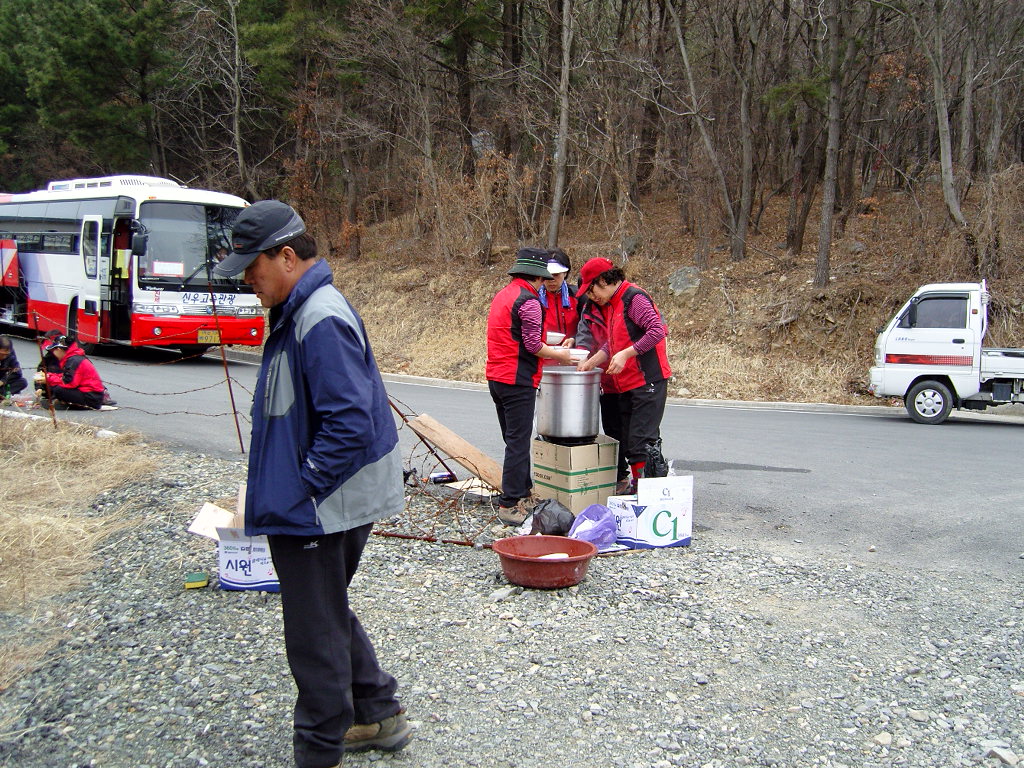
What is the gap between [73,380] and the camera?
36.2ft

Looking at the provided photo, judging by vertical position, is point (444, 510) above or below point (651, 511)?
below

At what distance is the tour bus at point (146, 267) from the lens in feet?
54.0

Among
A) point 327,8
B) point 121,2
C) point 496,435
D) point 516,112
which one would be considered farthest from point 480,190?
point 121,2

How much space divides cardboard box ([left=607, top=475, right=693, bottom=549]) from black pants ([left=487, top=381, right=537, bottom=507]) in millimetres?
836

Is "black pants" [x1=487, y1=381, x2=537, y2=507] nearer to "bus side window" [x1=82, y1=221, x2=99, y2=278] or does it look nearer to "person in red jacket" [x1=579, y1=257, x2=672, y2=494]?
"person in red jacket" [x1=579, y1=257, x2=672, y2=494]

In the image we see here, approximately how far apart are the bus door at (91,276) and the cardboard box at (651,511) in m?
14.7

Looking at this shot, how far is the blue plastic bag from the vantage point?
5.53 metres

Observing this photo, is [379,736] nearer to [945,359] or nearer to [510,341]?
[510,341]

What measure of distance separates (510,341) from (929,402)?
900cm

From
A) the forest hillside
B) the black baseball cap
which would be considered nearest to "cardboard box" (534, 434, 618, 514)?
the black baseball cap

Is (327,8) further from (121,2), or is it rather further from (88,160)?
(88,160)

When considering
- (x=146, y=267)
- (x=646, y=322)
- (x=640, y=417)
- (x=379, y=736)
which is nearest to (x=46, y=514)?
(x=379, y=736)

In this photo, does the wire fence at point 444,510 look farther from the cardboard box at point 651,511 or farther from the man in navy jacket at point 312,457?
the man in navy jacket at point 312,457

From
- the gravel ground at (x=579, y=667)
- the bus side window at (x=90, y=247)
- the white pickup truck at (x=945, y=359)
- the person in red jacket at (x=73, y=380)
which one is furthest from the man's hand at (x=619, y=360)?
the bus side window at (x=90, y=247)
